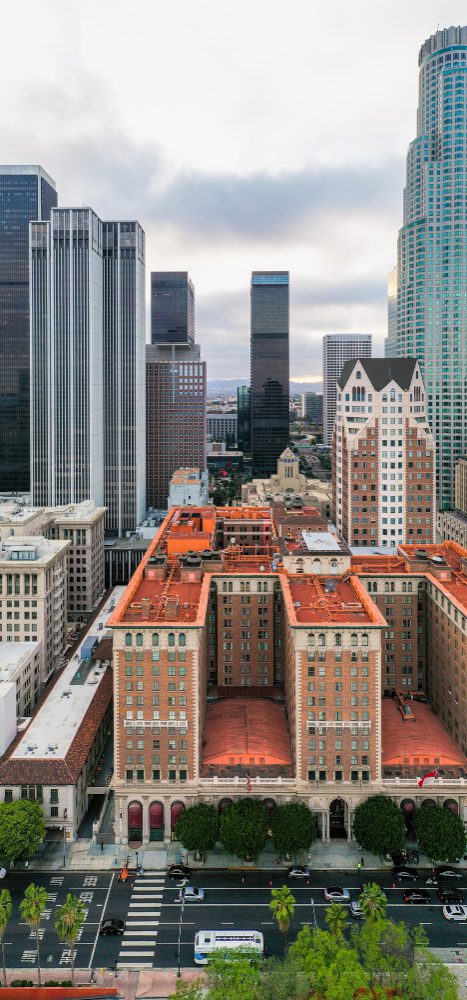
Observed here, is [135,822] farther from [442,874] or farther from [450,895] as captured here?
[450,895]

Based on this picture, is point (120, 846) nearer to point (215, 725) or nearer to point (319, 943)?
point (215, 725)

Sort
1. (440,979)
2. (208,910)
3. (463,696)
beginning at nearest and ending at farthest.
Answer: (440,979), (208,910), (463,696)

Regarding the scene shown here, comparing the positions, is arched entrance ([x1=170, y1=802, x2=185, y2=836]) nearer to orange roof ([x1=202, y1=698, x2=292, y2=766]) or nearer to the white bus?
orange roof ([x1=202, y1=698, x2=292, y2=766])

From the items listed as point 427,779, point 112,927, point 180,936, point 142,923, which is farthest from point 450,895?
point 112,927

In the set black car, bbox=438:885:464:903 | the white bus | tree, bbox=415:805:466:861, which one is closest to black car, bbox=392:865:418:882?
tree, bbox=415:805:466:861

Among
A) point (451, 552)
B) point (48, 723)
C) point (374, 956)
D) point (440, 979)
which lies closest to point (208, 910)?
point (374, 956)

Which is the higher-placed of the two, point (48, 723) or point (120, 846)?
point (48, 723)
